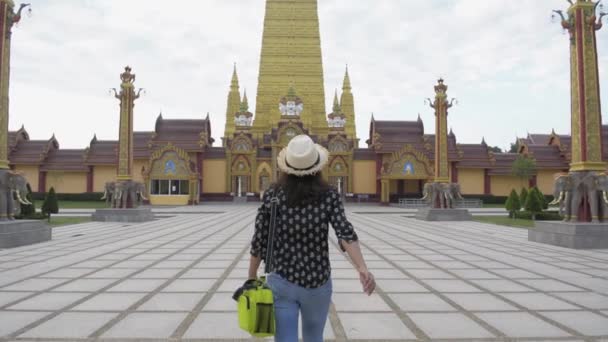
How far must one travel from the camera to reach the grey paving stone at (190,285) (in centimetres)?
641

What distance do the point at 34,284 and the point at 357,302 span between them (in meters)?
4.59

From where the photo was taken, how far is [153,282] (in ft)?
22.6

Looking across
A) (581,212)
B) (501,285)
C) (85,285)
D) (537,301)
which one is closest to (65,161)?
(85,285)

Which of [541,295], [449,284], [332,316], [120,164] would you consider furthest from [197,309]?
[120,164]

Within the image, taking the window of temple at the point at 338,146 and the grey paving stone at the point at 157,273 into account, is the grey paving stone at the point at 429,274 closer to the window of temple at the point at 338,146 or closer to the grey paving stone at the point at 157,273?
the grey paving stone at the point at 157,273

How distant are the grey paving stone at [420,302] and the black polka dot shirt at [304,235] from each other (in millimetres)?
2908

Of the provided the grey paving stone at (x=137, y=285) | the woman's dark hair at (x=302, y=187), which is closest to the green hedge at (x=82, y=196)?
the grey paving stone at (x=137, y=285)

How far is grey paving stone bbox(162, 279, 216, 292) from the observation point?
21.0 feet

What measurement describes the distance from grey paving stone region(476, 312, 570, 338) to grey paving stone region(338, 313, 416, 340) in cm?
99

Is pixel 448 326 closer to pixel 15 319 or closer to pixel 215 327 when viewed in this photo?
pixel 215 327

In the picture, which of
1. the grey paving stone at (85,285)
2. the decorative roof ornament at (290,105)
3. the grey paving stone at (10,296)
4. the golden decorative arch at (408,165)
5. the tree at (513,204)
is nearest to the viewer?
the grey paving stone at (10,296)

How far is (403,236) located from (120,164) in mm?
13379

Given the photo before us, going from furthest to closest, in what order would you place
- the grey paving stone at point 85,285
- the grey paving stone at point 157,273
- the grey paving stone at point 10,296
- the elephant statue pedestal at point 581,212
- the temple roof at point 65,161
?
the temple roof at point 65,161 → the elephant statue pedestal at point 581,212 → the grey paving stone at point 157,273 → the grey paving stone at point 85,285 → the grey paving stone at point 10,296

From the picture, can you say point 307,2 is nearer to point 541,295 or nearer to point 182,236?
point 182,236
